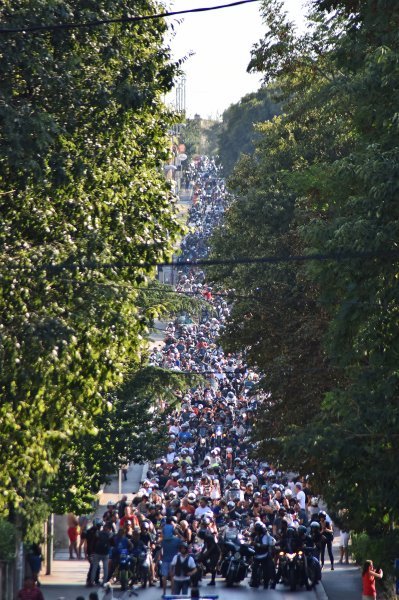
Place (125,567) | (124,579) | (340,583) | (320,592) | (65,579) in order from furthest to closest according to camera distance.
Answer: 1. (65,579)
2. (340,583)
3. (125,567)
4. (124,579)
5. (320,592)

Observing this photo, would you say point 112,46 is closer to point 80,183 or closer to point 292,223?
point 80,183

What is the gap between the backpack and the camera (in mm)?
25641

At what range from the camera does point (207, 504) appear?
30.4 metres

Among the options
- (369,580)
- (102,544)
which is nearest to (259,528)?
(102,544)

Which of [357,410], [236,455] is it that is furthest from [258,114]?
[357,410]

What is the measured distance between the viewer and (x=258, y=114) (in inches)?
5138

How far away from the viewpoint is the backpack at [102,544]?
1009 inches

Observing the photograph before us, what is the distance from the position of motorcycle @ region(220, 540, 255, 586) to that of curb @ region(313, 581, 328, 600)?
132 cm

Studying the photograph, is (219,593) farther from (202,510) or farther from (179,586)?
(202,510)

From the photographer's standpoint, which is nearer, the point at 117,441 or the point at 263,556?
the point at 263,556

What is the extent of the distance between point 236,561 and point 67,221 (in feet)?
31.1

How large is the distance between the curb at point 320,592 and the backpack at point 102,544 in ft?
12.6

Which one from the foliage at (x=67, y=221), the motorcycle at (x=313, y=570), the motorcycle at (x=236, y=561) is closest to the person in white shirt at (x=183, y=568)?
the motorcycle at (x=236, y=561)

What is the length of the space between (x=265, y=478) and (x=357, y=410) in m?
24.1
